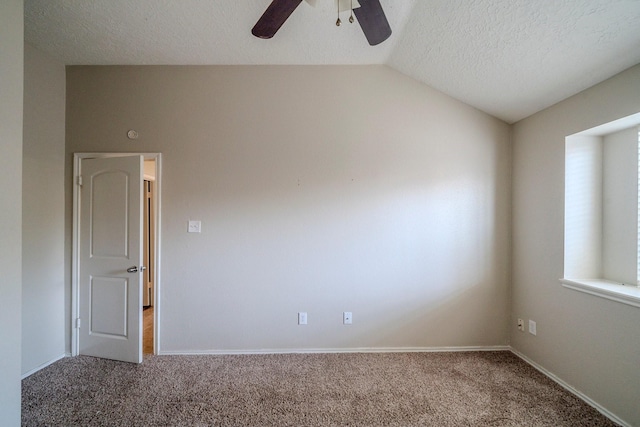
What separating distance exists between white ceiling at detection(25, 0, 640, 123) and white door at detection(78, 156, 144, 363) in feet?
3.27

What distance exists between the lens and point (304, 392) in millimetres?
1812

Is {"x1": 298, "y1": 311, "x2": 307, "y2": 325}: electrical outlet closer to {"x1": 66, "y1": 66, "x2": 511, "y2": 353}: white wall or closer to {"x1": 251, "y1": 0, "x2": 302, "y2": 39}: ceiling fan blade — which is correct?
{"x1": 66, "y1": 66, "x2": 511, "y2": 353}: white wall

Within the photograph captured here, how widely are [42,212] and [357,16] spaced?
301cm

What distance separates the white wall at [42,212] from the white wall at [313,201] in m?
0.15

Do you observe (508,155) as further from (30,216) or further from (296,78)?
(30,216)

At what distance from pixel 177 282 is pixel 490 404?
2.74 meters

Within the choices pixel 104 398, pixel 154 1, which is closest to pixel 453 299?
pixel 104 398

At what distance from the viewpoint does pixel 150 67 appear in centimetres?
234

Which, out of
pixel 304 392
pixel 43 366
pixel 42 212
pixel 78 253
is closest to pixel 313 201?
pixel 304 392

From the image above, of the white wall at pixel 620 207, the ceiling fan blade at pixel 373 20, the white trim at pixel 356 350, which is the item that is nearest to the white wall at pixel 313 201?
the white trim at pixel 356 350

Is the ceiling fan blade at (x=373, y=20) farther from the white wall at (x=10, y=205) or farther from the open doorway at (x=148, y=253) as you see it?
the open doorway at (x=148, y=253)

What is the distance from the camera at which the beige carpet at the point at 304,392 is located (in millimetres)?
1594

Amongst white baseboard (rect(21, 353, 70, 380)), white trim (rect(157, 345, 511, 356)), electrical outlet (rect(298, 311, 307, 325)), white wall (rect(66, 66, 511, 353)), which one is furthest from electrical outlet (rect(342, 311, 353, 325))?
white baseboard (rect(21, 353, 70, 380))

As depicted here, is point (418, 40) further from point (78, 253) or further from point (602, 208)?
point (78, 253)
